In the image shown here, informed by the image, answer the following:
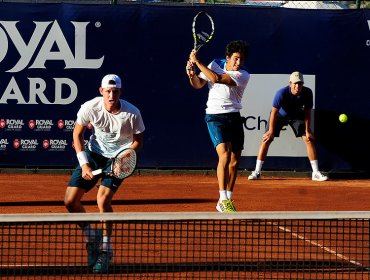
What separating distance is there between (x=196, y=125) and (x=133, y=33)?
1.53 m

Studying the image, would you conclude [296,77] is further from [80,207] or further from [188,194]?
[80,207]

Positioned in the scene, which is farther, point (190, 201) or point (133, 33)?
point (133, 33)

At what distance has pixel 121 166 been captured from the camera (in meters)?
7.53

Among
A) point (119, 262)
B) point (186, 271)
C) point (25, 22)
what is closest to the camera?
point (186, 271)

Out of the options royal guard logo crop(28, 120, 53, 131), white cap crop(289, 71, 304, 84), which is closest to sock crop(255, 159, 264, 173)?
white cap crop(289, 71, 304, 84)

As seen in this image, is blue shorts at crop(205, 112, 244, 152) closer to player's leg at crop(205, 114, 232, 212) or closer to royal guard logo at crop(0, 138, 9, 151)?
player's leg at crop(205, 114, 232, 212)

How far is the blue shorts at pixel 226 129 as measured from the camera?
1007 cm

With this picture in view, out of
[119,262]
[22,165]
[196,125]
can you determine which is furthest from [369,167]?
[119,262]

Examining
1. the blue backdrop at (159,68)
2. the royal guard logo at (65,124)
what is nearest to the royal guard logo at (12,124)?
the blue backdrop at (159,68)

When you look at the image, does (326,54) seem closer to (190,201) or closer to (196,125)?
(196,125)

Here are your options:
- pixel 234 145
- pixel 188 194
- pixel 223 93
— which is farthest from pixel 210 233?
pixel 188 194

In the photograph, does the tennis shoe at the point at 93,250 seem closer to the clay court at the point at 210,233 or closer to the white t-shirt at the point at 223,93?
the clay court at the point at 210,233

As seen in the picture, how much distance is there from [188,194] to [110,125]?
15.0ft

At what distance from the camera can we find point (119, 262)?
765cm
